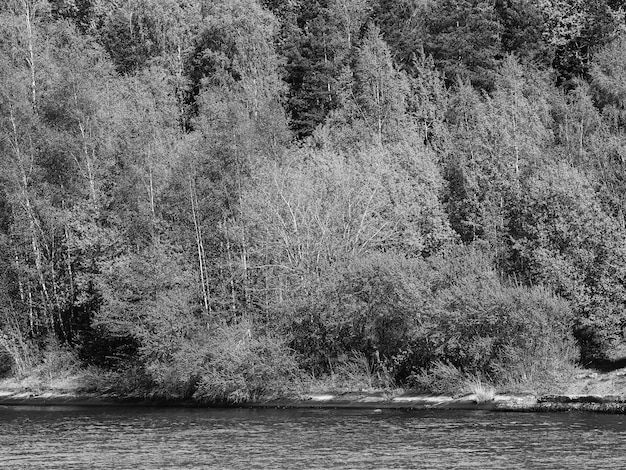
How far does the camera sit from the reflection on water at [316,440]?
122ft

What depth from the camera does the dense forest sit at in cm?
5353

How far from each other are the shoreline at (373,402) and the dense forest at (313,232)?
104 centimetres

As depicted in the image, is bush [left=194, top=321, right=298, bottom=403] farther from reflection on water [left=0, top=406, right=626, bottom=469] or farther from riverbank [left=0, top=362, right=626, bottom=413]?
reflection on water [left=0, top=406, right=626, bottom=469]

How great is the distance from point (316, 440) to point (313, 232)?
18.2 m

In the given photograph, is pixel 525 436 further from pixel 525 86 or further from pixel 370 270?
pixel 525 86

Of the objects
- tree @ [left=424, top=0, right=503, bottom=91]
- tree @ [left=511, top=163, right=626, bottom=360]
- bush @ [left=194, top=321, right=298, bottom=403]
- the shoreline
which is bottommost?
the shoreline

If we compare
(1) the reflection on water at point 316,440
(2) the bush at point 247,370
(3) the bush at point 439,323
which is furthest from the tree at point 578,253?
(2) the bush at point 247,370

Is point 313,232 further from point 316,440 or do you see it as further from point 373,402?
point 316,440

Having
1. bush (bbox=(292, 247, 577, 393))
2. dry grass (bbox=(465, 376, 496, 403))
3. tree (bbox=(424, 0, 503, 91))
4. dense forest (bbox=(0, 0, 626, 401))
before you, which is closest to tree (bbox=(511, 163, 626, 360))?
dense forest (bbox=(0, 0, 626, 401))

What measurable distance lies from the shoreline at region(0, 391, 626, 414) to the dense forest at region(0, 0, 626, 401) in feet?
3.41

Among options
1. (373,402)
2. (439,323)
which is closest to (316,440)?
(373,402)

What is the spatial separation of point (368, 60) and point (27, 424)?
51.5 metres

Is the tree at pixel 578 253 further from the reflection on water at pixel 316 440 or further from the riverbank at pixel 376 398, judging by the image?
the reflection on water at pixel 316 440

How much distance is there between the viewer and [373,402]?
52875 millimetres
